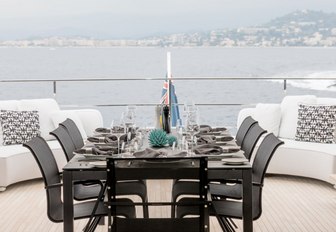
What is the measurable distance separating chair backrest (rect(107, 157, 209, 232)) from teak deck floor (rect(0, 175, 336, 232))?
1.70 meters

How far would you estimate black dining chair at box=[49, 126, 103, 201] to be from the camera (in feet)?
13.4

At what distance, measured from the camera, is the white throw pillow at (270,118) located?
6.93 meters

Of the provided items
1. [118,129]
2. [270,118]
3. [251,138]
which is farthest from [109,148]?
[270,118]

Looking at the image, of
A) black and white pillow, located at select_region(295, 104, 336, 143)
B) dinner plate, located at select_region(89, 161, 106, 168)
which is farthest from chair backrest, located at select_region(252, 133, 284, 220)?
black and white pillow, located at select_region(295, 104, 336, 143)

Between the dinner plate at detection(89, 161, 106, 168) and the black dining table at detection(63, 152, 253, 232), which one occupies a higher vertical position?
the dinner plate at detection(89, 161, 106, 168)

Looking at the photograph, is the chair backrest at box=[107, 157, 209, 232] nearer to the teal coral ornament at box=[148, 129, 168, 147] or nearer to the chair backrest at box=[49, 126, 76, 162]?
the teal coral ornament at box=[148, 129, 168, 147]

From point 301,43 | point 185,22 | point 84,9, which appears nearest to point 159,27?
point 185,22

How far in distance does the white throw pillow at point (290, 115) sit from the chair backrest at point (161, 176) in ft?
13.0

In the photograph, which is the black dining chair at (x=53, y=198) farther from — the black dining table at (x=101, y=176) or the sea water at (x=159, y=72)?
the sea water at (x=159, y=72)

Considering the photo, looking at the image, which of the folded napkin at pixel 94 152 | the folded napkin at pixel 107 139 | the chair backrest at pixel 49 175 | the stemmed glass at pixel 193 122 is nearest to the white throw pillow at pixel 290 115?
the stemmed glass at pixel 193 122

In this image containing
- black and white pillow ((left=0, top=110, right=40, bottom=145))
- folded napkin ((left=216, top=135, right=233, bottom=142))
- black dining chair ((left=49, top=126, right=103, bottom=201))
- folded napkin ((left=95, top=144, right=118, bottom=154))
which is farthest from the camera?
black and white pillow ((left=0, top=110, right=40, bottom=145))

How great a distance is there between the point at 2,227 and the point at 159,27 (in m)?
23.4

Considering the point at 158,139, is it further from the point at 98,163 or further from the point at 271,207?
the point at 271,207

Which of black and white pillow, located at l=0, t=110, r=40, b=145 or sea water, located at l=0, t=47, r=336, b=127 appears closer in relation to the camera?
black and white pillow, located at l=0, t=110, r=40, b=145
